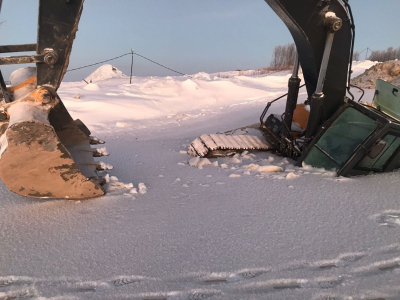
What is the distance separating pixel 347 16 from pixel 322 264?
2872 millimetres

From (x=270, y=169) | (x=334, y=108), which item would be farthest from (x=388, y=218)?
(x=334, y=108)

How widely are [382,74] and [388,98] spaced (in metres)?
7.83

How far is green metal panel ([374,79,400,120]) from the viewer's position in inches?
145

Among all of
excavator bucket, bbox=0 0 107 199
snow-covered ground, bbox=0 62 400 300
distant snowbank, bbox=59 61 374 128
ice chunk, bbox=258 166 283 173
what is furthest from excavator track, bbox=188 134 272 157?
distant snowbank, bbox=59 61 374 128

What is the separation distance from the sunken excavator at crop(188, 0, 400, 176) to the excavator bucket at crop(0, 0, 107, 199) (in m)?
1.98

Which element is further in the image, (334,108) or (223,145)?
(223,145)

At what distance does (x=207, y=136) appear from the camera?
434cm

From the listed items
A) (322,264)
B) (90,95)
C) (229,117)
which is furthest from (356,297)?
(90,95)

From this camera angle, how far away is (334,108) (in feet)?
12.1

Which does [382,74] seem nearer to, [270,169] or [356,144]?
[356,144]

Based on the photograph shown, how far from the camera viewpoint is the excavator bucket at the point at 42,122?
201cm

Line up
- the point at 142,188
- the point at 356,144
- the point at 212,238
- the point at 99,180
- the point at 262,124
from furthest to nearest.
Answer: the point at 262,124, the point at 356,144, the point at 142,188, the point at 99,180, the point at 212,238

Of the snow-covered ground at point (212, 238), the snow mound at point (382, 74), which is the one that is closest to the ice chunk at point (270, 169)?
the snow-covered ground at point (212, 238)

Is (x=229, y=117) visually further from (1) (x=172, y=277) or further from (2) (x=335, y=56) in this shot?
(1) (x=172, y=277)
